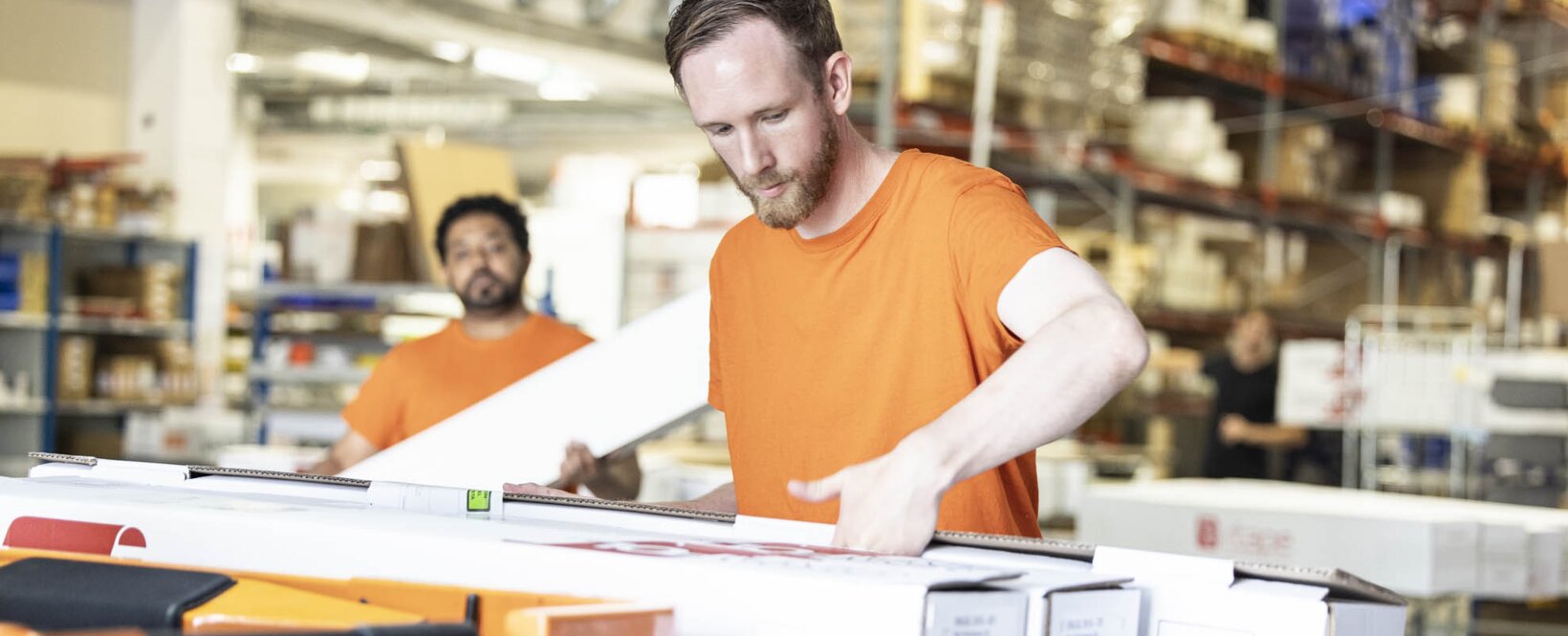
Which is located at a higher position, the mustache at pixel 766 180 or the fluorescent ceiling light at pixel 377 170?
the fluorescent ceiling light at pixel 377 170

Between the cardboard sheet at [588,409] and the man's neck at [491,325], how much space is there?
6.60ft

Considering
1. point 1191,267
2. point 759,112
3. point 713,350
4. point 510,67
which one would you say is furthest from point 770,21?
point 510,67

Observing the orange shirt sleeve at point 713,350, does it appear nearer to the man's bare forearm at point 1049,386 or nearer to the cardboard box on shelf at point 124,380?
the man's bare forearm at point 1049,386

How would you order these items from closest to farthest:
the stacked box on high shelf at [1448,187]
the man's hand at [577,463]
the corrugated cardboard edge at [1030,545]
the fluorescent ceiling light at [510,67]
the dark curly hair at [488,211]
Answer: the corrugated cardboard edge at [1030,545]
the man's hand at [577,463]
the dark curly hair at [488,211]
the fluorescent ceiling light at [510,67]
the stacked box on high shelf at [1448,187]

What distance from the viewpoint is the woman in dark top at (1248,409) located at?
7766 millimetres

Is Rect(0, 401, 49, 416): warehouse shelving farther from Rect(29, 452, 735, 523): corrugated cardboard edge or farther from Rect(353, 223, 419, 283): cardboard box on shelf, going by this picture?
Rect(29, 452, 735, 523): corrugated cardboard edge

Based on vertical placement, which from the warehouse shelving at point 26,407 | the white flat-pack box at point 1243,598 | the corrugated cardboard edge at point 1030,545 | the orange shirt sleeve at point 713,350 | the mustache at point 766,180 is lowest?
the white flat-pack box at point 1243,598

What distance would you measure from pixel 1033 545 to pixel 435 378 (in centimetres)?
291

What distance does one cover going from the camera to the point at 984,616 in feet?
3.15

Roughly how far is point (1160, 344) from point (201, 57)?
5.85 metres

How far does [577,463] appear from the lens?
198 cm

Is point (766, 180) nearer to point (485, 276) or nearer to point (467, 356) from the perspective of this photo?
point (467, 356)

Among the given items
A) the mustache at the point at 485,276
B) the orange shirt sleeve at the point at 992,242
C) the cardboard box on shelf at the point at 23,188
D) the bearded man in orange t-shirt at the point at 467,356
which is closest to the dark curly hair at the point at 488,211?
the bearded man in orange t-shirt at the point at 467,356

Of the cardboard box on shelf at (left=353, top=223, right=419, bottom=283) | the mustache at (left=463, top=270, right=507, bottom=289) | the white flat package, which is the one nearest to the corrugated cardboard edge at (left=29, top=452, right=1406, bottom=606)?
the mustache at (left=463, top=270, right=507, bottom=289)
